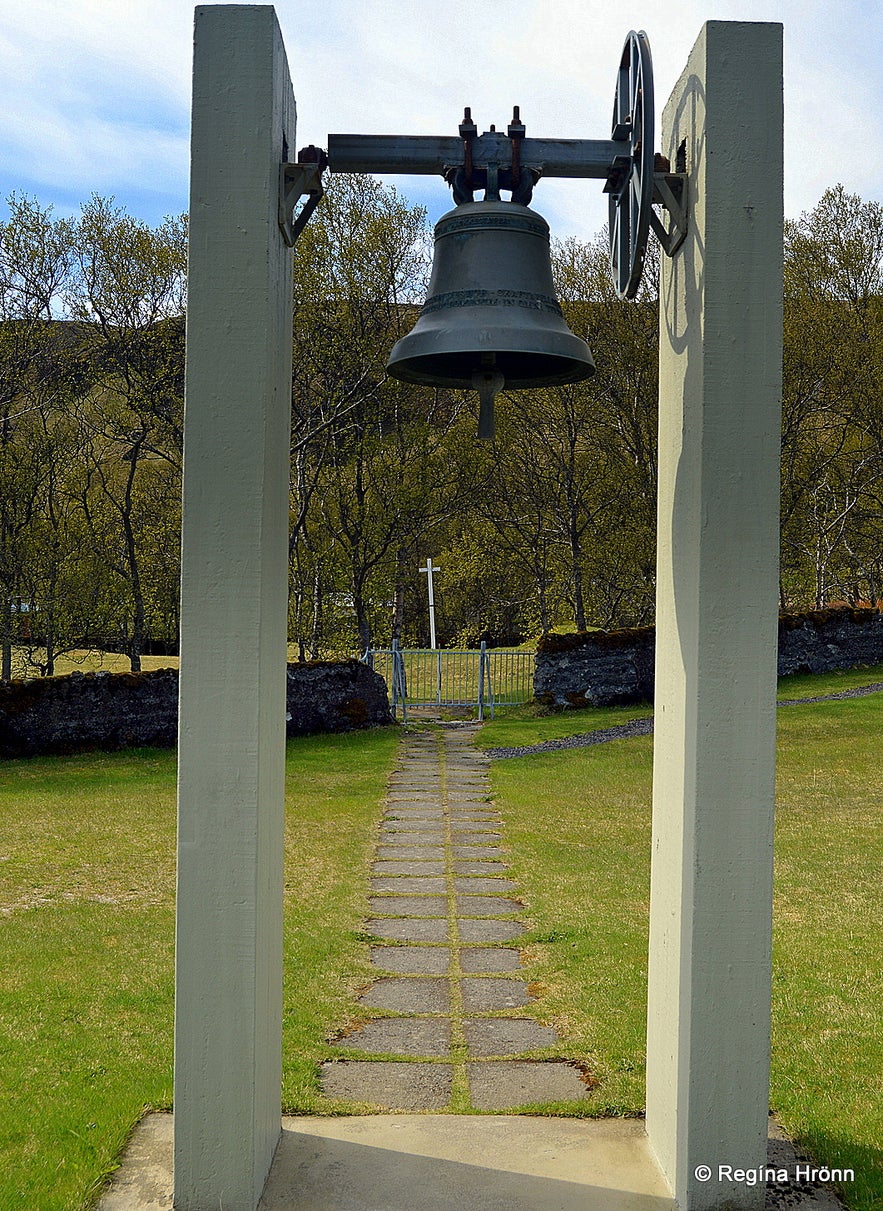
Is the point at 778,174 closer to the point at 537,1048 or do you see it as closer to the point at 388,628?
the point at 537,1048

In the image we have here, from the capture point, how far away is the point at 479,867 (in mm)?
8531

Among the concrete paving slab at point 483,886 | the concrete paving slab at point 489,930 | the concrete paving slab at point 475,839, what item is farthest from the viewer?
the concrete paving slab at point 475,839

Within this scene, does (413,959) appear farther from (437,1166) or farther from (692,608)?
(692,608)

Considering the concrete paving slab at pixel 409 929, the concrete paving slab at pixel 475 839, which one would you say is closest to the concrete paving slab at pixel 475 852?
the concrete paving slab at pixel 475 839

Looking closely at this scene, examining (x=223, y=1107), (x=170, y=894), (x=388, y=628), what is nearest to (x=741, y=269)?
(x=223, y=1107)

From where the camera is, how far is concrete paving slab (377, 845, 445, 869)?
8844 mm

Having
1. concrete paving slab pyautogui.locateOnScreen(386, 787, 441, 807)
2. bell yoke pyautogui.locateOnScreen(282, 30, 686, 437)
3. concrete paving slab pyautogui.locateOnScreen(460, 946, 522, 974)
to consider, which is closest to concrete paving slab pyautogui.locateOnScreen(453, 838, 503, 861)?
concrete paving slab pyautogui.locateOnScreen(386, 787, 441, 807)

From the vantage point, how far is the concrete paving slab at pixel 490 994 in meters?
5.52

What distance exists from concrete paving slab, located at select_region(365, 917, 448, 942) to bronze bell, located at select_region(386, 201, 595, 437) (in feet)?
12.7

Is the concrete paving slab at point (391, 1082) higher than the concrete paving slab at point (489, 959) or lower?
higher

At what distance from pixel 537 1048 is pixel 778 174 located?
3707 millimetres

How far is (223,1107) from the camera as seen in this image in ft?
10.7

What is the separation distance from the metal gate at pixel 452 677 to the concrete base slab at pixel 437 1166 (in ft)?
45.7

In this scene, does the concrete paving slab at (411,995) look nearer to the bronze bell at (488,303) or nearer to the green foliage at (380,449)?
the bronze bell at (488,303)
